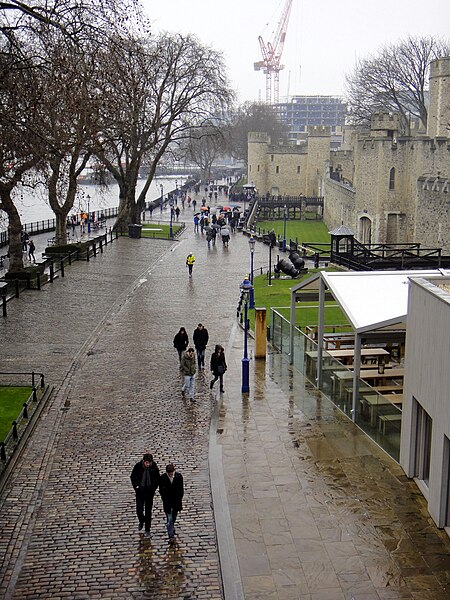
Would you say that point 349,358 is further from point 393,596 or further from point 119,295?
point 119,295

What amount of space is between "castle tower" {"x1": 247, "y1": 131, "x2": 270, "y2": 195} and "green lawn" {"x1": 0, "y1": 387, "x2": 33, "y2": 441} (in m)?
70.7

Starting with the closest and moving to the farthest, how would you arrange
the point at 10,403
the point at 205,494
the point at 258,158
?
the point at 205,494 → the point at 10,403 → the point at 258,158

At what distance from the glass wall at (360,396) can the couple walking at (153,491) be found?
14.0ft

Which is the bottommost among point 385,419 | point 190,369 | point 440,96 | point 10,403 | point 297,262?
point 10,403

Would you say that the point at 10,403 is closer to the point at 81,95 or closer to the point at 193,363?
the point at 193,363

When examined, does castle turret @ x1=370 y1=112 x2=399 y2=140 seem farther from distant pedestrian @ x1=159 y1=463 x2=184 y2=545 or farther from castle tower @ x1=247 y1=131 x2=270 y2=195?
distant pedestrian @ x1=159 y1=463 x2=184 y2=545

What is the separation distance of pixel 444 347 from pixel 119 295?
19.5 m

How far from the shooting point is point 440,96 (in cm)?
5588

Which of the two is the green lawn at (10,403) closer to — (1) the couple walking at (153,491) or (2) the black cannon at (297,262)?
(1) the couple walking at (153,491)

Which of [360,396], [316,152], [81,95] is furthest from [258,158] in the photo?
[360,396]

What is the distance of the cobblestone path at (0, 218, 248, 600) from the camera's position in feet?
33.2

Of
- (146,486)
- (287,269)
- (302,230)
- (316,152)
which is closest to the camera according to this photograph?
(146,486)

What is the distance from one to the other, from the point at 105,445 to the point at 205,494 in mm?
2805

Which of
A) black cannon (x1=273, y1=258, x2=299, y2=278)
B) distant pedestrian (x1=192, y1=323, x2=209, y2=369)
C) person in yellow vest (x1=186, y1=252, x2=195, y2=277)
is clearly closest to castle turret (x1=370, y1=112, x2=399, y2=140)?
black cannon (x1=273, y1=258, x2=299, y2=278)
